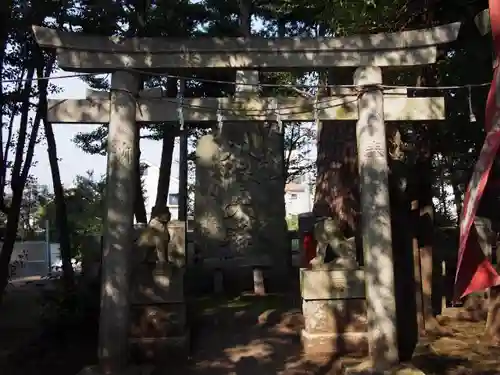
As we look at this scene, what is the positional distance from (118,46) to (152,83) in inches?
361

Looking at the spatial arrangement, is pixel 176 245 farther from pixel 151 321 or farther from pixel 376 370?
pixel 376 370

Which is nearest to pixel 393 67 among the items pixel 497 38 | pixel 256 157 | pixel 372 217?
pixel 372 217

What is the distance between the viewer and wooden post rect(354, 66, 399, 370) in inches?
247

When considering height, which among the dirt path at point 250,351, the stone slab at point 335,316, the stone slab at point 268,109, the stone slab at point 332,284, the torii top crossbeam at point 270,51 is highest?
the torii top crossbeam at point 270,51

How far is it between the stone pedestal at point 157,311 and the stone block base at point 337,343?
1.77 meters

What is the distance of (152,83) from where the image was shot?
1545 centimetres

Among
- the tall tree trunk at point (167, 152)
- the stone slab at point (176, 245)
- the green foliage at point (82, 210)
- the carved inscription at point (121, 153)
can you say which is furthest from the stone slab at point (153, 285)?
the green foliage at point (82, 210)

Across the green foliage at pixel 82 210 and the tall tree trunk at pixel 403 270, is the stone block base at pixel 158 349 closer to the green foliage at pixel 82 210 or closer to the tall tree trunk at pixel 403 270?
the tall tree trunk at pixel 403 270

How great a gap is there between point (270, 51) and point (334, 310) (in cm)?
353

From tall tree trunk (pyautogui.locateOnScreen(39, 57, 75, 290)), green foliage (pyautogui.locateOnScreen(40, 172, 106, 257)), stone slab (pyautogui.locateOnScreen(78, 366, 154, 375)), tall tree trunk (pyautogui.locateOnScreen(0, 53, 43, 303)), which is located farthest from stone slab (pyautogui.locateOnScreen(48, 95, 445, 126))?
green foliage (pyautogui.locateOnScreen(40, 172, 106, 257))

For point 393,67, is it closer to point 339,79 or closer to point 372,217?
point 372,217

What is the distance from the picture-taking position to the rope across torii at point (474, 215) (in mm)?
3289

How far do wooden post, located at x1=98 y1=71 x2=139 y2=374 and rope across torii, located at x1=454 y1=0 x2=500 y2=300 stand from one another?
397cm

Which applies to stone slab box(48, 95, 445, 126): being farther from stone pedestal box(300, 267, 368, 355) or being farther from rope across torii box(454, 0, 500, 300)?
rope across torii box(454, 0, 500, 300)
